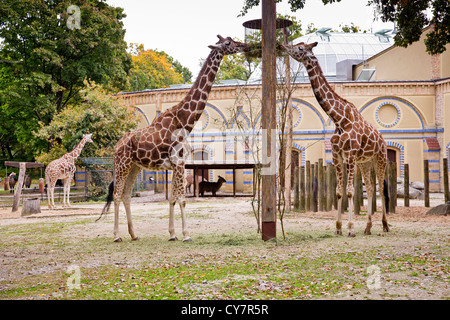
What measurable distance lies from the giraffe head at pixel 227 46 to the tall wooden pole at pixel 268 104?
759mm

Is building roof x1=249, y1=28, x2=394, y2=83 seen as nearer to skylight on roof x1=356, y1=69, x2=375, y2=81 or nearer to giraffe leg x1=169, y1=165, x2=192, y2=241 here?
skylight on roof x1=356, y1=69, x2=375, y2=81

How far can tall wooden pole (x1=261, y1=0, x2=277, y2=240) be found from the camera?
8188 mm

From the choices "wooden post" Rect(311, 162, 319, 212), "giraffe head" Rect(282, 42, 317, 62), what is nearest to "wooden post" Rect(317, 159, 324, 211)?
"wooden post" Rect(311, 162, 319, 212)

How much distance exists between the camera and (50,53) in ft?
84.3

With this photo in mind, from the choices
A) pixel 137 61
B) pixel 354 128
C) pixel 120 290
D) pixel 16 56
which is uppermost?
pixel 137 61

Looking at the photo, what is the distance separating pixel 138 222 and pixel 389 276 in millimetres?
8213

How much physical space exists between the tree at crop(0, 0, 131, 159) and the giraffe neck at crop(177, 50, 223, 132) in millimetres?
19486

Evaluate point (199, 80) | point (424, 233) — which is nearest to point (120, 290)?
point (199, 80)

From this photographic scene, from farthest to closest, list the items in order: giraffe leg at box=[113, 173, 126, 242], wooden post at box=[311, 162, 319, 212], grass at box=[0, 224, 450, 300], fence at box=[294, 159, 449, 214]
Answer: wooden post at box=[311, 162, 319, 212] < fence at box=[294, 159, 449, 214] < giraffe leg at box=[113, 173, 126, 242] < grass at box=[0, 224, 450, 300]

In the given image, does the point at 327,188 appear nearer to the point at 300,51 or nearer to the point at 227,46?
the point at 300,51

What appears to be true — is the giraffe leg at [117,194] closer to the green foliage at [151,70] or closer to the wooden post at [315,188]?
the wooden post at [315,188]

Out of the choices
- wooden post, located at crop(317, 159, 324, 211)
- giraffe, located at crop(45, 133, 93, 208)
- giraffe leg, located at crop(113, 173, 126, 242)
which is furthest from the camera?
giraffe, located at crop(45, 133, 93, 208)

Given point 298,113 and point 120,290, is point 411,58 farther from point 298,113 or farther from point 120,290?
point 120,290

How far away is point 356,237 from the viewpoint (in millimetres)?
8789
